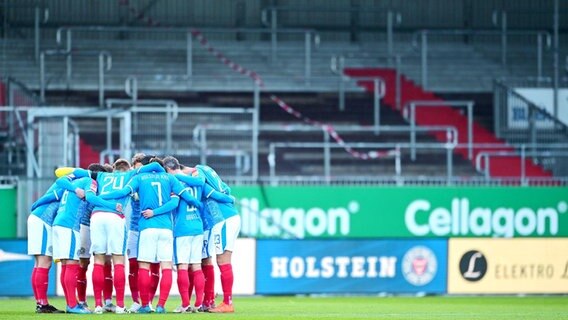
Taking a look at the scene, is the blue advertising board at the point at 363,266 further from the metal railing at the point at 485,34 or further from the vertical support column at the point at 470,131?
the metal railing at the point at 485,34

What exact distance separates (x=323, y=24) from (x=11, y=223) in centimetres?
1242

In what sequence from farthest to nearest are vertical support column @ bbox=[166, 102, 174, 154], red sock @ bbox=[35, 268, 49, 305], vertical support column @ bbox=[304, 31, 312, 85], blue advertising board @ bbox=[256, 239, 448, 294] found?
vertical support column @ bbox=[304, 31, 312, 85] < vertical support column @ bbox=[166, 102, 174, 154] < blue advertising board @ bbox=[256, 239, 448, 294] < red sock @ bbox=[35, 268, 49, 305]

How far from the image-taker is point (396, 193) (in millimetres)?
31344

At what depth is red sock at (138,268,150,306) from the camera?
19.5m

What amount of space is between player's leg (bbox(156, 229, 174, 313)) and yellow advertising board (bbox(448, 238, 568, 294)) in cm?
875

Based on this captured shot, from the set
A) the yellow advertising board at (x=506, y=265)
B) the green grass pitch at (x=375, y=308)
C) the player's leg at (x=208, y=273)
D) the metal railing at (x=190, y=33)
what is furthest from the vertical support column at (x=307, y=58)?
the player's leg at (x=208, y=273)

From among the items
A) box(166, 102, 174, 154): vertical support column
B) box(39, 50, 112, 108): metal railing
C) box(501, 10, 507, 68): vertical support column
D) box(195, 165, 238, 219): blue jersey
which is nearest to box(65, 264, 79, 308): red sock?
box(195, 165, 238, 219): blue jersey

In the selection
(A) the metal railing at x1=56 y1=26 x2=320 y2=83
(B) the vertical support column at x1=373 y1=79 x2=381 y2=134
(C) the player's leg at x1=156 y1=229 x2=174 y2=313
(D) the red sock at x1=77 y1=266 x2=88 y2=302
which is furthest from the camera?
(A) the metal railing at x1=56 y1=26 x2=320 y2=83

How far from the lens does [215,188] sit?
66.2 ft

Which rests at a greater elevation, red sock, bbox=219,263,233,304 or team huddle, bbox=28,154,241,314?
team huddle, bbox=28,154,241,314

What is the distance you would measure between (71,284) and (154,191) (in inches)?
62.8

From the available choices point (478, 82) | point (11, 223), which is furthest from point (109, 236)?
point (478, 82)

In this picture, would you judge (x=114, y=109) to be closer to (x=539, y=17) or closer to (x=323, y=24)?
(x=323, y=24)

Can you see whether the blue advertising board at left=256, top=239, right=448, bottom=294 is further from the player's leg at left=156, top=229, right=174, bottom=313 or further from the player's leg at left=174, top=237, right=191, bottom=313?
the player's leg at left=156, top=229, right=174, bottom=313
